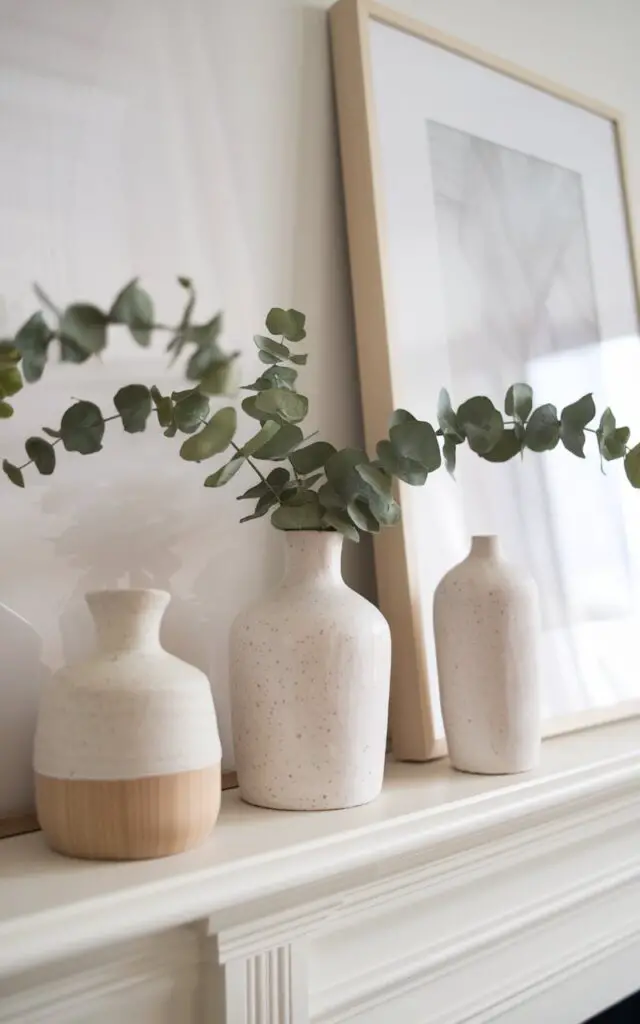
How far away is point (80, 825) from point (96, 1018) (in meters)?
0.13

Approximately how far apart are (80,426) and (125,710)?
22 cm

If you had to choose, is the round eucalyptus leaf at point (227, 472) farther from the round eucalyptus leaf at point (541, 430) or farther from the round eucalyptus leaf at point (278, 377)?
the round eucalyptus leaf at point (541, 430)

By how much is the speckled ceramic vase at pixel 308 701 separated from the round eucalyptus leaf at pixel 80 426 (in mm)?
210

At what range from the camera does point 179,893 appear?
23.9 inches

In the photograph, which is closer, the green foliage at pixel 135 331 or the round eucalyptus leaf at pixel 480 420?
the green foliage at pixel 135 331

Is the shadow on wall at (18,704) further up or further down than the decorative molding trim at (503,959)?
further up

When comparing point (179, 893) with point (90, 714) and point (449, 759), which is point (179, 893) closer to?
point (90, 714)

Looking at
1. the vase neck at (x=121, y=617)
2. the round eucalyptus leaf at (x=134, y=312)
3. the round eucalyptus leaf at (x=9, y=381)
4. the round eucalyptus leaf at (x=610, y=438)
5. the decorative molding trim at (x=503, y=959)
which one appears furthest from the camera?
the round eucalyptus leaf at (x=610, y=438)

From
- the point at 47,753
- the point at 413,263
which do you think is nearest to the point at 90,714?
the point at 47,753

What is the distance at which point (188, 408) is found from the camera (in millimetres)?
692

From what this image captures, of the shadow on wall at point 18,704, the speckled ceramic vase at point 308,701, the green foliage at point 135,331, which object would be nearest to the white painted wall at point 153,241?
the shadow on wall at point 18,704

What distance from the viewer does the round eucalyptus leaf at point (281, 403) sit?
0.78m

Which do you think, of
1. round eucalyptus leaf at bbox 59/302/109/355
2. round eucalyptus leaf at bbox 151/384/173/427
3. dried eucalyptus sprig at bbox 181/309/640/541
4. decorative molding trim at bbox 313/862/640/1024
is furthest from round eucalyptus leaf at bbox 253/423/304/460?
decorative molding trim at bbox 313/862/640/1024

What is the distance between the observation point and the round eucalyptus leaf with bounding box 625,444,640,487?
2.98ft
